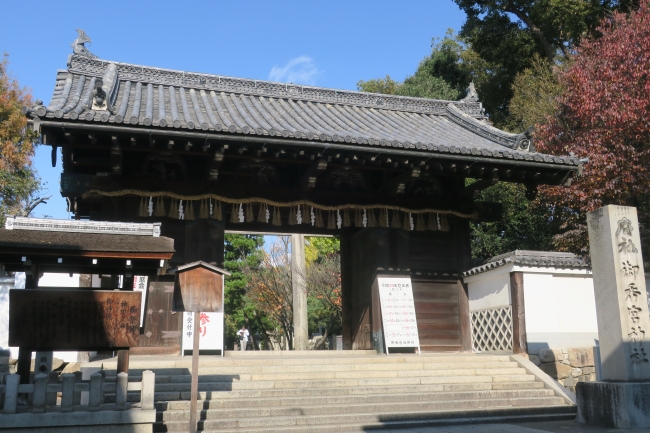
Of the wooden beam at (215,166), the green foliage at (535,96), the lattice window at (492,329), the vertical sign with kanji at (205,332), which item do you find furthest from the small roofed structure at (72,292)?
the green foliage at (535,96)

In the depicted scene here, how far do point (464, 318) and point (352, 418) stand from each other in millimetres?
5771

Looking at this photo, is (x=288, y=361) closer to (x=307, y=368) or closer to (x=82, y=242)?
(x=307, y=368)

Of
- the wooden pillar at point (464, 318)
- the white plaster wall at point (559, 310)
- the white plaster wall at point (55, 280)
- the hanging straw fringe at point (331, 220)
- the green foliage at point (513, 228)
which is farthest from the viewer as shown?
the green foliage at point (513, 228)

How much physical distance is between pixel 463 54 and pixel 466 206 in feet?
69.4

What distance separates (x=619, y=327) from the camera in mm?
8305

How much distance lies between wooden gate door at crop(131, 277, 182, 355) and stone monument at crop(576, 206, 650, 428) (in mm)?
7372

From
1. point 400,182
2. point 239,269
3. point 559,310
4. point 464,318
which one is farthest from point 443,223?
point 239,269

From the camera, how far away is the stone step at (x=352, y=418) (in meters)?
7.87

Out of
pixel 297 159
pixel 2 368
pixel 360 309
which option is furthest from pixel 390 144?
pixel 2 368

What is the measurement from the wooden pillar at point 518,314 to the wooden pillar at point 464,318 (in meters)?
1.37

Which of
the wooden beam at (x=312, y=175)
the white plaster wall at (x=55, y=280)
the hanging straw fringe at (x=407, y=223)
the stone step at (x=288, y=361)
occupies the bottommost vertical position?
the stone step at (x=288, y=361)

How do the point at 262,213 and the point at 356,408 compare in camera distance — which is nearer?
the point at 356,408

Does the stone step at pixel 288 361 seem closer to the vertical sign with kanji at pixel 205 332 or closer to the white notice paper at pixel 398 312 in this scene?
the vertical sign with kanji at pixel 205 332

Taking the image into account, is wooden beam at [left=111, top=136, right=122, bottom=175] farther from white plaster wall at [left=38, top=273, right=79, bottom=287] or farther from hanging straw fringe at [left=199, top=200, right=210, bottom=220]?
white plaster wall at [left=38, top=273, right=79, bottom=287]
